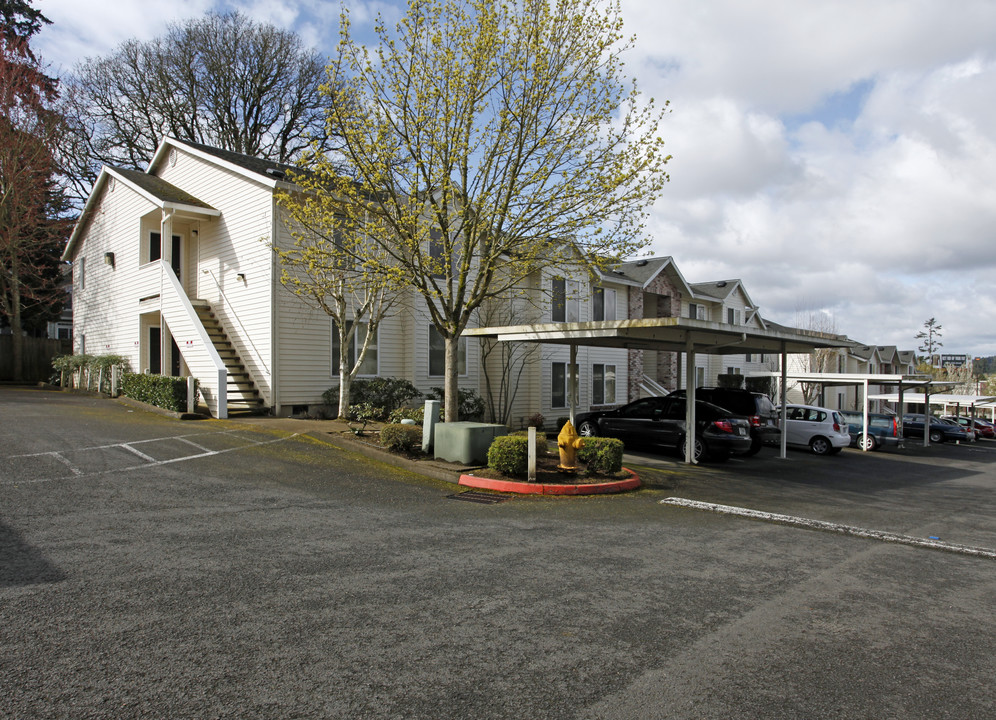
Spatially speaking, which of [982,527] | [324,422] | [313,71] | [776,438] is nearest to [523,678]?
[982,527]

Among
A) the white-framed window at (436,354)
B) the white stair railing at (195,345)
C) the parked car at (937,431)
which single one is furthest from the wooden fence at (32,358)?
the parked car at (937,431)

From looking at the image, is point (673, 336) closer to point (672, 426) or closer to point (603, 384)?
point (672, 426)

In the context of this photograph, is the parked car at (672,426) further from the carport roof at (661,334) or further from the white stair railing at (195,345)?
the white stair railing at (195,345)

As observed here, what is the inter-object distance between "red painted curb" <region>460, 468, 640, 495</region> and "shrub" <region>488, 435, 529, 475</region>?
37 centimetres

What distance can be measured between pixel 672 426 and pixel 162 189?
55.6ft

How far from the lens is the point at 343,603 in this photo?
5.05 metres

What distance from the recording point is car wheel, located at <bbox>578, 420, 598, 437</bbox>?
61.0ft

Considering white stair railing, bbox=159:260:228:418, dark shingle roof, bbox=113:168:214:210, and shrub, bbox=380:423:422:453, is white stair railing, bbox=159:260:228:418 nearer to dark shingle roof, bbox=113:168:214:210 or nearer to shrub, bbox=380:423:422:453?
dark shingle roof, bbox=113:168:214:210

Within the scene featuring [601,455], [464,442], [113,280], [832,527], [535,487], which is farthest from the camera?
[113,280]

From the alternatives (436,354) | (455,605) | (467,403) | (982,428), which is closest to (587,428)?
(467,403)

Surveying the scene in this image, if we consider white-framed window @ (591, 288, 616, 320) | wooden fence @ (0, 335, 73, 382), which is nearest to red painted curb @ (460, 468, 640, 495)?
white-framed window @ (591, 288, 616, 320)

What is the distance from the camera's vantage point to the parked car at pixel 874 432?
23672 millimetres

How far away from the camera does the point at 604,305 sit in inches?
1095

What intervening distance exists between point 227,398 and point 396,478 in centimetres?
820
